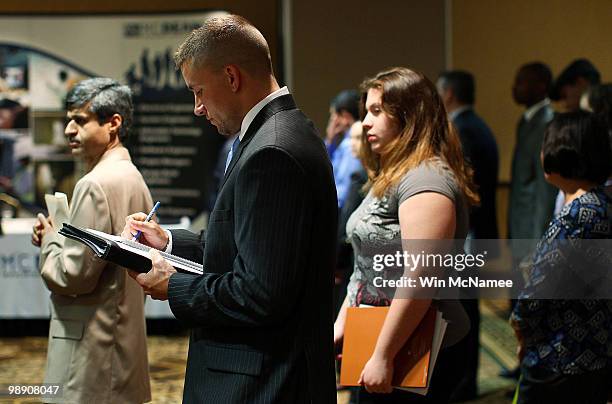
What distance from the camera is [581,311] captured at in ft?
9.33

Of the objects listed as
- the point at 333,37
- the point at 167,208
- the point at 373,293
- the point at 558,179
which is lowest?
the point at 167,208

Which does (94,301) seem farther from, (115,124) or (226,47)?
(226,47)

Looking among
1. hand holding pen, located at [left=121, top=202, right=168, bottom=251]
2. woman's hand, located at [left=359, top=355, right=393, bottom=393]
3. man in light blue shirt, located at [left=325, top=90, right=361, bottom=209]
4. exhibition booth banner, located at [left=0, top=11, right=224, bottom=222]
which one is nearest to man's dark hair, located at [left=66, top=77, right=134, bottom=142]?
hand holding pen, located at [left=121, top=202, right=168, bottom=251]

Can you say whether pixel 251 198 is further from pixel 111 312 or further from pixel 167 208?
pixel 167 208

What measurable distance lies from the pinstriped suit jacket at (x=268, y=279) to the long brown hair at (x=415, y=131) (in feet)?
2.51

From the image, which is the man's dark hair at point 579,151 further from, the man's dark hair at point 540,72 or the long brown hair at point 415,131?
the man's dark hair at point 540,72

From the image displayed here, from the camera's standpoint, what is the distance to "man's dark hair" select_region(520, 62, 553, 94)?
17.7ft

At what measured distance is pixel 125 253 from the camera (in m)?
1.96

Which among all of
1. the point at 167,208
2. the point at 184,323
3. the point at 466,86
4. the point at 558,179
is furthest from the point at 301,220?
→ the point at 167,208

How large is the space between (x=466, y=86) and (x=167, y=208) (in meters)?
2.21

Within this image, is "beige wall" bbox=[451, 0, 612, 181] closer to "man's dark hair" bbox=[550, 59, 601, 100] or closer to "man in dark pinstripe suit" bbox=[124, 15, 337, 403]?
"man's dark hair" bbox=[550, 59, 601, 100]

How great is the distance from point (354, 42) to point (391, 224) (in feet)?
13.1

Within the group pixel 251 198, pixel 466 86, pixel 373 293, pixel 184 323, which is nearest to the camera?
pixel 251 198

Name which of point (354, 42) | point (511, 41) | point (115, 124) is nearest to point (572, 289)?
point (115, 124)
